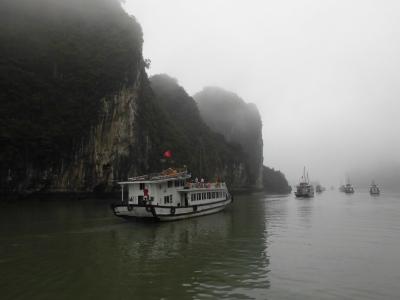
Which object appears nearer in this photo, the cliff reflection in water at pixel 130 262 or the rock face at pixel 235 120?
the cliff reflection in water at pixel 130 262

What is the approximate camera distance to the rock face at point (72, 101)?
50094 millimetres

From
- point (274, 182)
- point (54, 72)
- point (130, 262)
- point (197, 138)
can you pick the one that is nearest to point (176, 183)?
point (130, 262)

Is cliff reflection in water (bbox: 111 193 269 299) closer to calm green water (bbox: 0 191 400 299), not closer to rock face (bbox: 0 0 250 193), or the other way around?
calm green water (bbox: 0 191 400 299)

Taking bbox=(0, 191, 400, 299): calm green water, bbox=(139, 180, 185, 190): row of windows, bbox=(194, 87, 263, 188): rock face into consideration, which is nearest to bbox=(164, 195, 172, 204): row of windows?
bbox=(139, 180, 185, 190): row of windows

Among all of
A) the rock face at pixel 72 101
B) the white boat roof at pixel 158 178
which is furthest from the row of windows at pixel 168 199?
→ the rock face at pixel 72 101

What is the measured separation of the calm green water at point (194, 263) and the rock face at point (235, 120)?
445 feet

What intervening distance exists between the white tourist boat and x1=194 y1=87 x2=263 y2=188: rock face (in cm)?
12345

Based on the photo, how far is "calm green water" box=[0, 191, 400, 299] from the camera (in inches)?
420

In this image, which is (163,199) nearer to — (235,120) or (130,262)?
(130,262)

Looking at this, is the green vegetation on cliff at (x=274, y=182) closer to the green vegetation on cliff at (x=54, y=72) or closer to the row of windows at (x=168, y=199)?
the green vegetation on cliff at (x=54, y=72)

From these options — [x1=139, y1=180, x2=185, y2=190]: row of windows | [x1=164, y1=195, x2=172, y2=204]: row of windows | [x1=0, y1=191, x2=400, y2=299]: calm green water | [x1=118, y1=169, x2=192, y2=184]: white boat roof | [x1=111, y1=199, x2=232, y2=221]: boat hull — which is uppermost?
[x1=118, y1=169, x2=192, y2=184]: white boat roof

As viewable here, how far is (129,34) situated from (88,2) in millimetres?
16916

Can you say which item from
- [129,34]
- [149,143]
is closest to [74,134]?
[149,143]

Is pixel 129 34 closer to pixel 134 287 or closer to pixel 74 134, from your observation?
pixel 74 134
